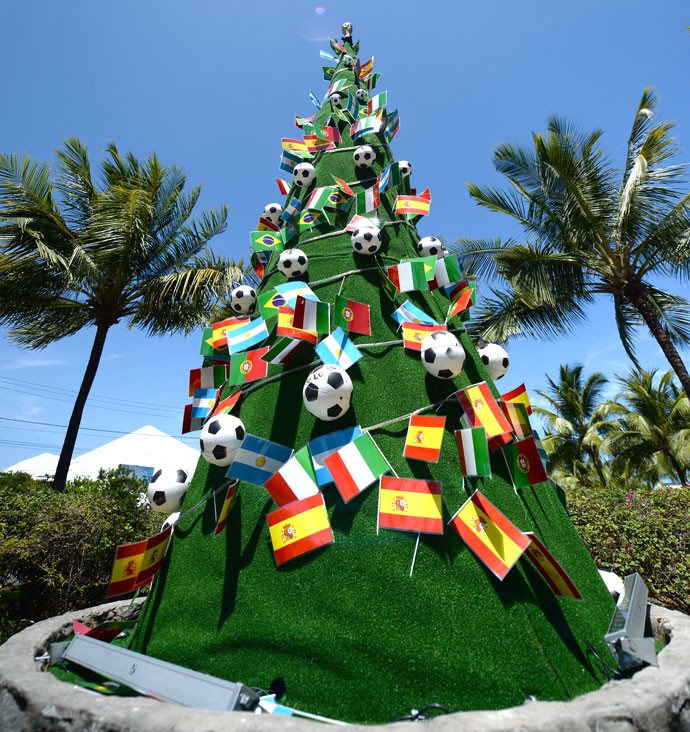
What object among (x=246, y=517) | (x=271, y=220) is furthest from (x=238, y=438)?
(x=271, y=220)

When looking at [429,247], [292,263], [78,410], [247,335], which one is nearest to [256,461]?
[247,335]

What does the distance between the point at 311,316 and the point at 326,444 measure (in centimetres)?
102

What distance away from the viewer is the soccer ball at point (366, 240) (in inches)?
163

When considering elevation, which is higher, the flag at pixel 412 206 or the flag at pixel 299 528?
the flag at pixel 412 206

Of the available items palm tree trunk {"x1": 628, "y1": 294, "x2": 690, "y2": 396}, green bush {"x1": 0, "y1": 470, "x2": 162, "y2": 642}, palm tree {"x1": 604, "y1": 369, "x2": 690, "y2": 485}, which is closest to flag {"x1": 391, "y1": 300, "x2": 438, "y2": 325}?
green bush {"x1": 0, "y1": 470, "x2": 162, "y2": 642}

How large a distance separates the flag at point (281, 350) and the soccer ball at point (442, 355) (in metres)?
1.08

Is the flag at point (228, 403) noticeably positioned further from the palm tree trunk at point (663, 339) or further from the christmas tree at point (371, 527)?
the palm tree trunk at point (663, 339)

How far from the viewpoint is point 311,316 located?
3.41m

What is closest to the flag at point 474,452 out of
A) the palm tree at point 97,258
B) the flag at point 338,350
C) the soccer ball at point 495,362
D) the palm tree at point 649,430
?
the flag at point 338,350

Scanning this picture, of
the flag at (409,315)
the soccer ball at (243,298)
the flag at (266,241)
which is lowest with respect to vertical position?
the flag at (409,315)

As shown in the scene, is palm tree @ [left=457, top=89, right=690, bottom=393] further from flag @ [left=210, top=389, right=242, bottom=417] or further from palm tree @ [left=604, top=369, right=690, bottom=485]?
palm tree @ [left=604, top=369, right=690, bottom=485]

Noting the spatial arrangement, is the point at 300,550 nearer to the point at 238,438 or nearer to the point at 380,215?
the point at 238,438

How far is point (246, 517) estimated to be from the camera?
3.01 metres

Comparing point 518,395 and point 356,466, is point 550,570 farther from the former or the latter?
point 518,395
